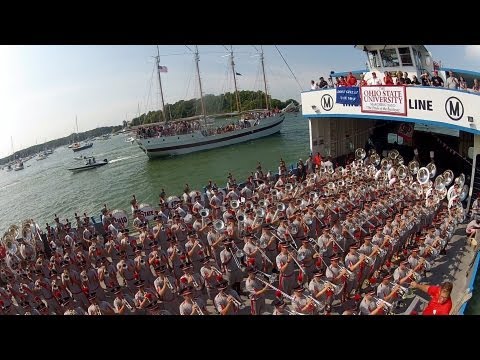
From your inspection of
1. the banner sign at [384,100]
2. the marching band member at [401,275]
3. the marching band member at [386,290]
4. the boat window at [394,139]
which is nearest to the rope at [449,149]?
the boat window at [394,139]

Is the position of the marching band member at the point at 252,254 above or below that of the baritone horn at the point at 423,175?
below

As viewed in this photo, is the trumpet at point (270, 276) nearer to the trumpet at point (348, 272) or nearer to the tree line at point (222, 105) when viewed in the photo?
the trumpet at point (348, 272)

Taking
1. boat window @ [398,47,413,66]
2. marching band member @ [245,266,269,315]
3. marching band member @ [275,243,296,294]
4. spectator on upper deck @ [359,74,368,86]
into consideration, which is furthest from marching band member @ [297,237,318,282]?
boat window @ [398,47,413,66]

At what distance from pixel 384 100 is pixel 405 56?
10.1 feet

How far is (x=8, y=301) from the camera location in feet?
26.0

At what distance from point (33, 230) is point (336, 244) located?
934 centimetres

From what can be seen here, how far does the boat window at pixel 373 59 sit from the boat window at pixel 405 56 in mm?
1038

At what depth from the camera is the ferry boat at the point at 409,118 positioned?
11.8 meters

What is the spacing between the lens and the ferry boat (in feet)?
38.7

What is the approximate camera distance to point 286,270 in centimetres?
830

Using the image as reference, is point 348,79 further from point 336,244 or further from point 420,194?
point 336,244

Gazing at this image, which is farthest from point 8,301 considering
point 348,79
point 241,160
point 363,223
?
point 241,160

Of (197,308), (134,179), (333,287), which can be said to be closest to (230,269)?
(197,308)

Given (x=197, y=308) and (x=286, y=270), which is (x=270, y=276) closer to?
(x=286, y=270)
